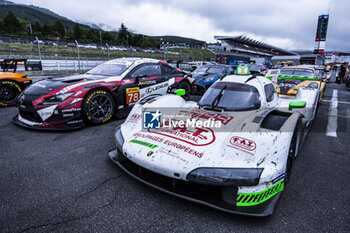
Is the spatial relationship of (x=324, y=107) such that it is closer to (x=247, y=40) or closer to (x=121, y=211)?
(x=121, y=211)

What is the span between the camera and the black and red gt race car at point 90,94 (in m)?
3.66

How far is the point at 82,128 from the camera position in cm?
401

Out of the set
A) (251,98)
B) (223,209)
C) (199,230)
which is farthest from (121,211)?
(251,98)

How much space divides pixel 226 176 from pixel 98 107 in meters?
3.19

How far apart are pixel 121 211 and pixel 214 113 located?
5.24 feet

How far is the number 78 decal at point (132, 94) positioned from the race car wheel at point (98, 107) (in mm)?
369

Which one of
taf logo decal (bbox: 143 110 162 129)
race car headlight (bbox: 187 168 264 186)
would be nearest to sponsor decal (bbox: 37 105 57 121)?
taf logo decal (bbox: 143 110 162 129)

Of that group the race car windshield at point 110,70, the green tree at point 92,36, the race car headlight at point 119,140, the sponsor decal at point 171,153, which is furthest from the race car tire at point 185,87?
the green tree at point 92,36

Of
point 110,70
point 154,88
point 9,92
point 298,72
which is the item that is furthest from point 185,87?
point 298,72

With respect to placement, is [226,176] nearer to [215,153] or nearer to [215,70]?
[215,153]

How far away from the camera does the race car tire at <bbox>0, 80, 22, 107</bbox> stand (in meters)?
5.24

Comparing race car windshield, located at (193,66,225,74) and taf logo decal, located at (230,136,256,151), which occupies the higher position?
race car windshield, located at (193,66,225,74)

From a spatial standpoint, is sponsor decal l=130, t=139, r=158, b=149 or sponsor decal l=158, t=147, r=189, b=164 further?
sponsor decal l=130, t=139, r=158, b=149

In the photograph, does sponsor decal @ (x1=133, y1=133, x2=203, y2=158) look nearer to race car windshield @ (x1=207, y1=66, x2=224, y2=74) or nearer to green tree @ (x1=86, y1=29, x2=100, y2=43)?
race car windshield @ (x1=207, y1=66, x2=224, y2=74)
